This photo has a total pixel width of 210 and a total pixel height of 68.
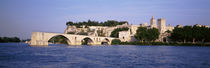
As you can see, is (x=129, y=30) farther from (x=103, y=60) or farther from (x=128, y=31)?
(x=103, y=60)

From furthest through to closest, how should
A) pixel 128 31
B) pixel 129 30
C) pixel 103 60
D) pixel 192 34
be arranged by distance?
pixel 129 30
pixel 128 31
pixel 192 34
pixel 103 60

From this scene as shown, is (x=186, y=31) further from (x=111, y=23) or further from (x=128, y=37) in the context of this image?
(x=111, y=23)

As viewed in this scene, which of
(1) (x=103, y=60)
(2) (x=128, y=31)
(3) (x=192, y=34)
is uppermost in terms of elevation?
(2) (x=128, y=31)

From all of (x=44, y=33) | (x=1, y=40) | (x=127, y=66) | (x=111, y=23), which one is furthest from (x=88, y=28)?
(x=127, y=66)

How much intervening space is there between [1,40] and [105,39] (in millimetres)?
54348

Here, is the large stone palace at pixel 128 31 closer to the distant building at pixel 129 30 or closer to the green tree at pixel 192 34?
the distant building at pixel 129 30

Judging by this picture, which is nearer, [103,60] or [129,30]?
[103,60]

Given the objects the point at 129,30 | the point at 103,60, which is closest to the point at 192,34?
the point at 129,30

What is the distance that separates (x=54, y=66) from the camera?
1919 centimetres

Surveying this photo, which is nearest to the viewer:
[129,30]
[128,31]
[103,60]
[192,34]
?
[103,60]

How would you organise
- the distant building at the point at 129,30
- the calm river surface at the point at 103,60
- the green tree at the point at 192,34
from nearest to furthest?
the calm river surface at the point at 103,60
the green tree at the point at 192,34
the distant building at the point at 129,30

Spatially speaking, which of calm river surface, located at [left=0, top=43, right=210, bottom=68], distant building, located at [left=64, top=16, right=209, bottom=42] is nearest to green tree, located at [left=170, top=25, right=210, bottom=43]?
distant building, located at [left=64, top=16, right=209, bottom=42]

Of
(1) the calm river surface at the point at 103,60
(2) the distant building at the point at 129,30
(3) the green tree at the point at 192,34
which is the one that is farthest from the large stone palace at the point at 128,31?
(1) the calm river surface at the point at 103,60

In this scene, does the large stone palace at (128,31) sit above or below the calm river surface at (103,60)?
above
